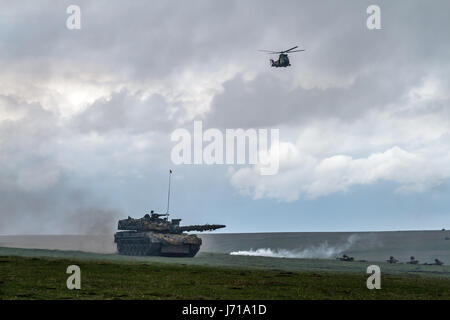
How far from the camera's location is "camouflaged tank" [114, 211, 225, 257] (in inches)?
3231

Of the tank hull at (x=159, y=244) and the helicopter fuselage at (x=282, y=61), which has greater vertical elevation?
the helicopter fuselage at (x=282, y=61)

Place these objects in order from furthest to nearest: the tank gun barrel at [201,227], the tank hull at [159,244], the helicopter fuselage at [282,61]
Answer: the tank gun barrel at [201,227]
the tank hull at [159,244]
the helicopter fuselage at [282,61]

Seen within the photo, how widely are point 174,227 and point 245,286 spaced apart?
54190mm

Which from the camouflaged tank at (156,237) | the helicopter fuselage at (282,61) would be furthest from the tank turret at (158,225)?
the helicopter fuselage at (282,61)

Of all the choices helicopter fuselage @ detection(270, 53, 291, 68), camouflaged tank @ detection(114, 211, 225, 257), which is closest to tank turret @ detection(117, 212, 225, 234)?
camouflaged tank @ detection(114, 211, 225, 257)

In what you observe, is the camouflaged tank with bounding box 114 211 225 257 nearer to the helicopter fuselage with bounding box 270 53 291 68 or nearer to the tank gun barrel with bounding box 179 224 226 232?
the tank gun barrel with bounding box 179 224 226 232

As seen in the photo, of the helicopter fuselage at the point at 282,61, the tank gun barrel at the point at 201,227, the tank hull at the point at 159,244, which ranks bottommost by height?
the tank hull at the point at 159,244

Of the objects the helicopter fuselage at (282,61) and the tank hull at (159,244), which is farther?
the tank hull at (159,244)

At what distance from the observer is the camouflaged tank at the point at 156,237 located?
8206 centimetres

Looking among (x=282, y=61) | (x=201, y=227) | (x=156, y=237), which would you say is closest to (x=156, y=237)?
(x=156, y=237)

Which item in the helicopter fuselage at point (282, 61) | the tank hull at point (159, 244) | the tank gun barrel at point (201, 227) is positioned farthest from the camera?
the tank gun barrel at point (201, 227)

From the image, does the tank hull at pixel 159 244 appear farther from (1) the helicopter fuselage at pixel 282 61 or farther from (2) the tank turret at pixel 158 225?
(1) the helicopter fuselage at pixel 282 61
